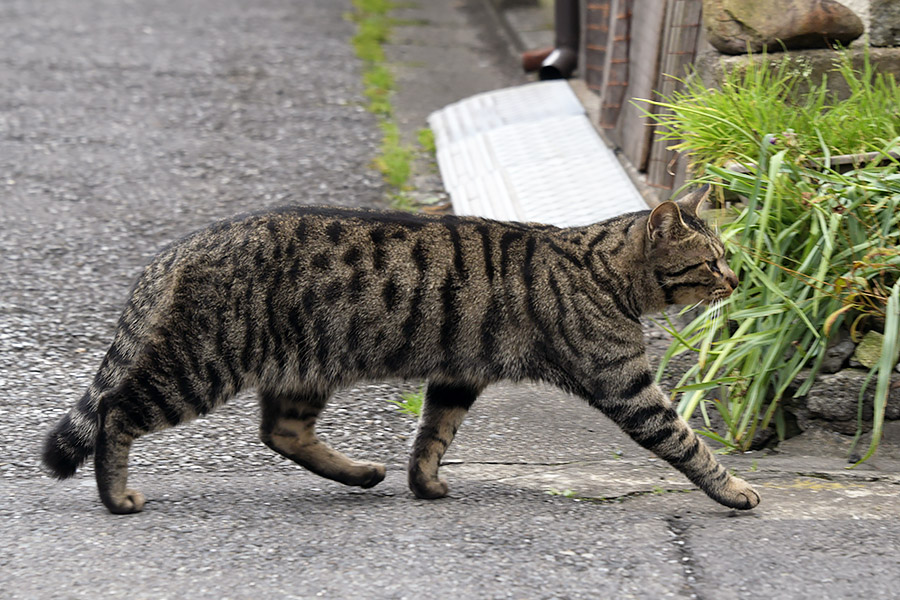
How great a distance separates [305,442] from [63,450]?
79 cm

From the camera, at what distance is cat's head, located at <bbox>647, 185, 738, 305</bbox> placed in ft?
12.3

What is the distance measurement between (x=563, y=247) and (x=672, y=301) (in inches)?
16.9

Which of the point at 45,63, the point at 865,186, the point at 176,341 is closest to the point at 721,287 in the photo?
the point at 865,186

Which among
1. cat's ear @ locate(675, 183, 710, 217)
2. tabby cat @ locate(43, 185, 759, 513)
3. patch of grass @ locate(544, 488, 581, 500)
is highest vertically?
cat's ear @ locate(675, 183, 710, 217)

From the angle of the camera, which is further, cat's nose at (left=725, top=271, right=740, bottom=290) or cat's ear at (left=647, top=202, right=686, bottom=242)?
cat's nose at (left=725, top=271, right=740, bottom=290)

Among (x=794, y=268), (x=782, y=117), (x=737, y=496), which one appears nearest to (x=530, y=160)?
(x=782, y=117)

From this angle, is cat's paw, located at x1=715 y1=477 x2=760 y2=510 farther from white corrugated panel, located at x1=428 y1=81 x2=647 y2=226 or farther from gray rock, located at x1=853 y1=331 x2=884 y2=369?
white corrugated panel, located at x1=428 y1=81 x2=647 y2=226

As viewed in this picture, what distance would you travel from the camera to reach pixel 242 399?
15.1ft

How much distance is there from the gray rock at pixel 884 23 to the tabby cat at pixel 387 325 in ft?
6.46

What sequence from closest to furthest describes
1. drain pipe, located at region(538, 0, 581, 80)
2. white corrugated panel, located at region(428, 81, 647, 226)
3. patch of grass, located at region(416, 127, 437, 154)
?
white corrugated panel, located at region(428, 81, 647, 226), patch of grass, located at region(416, 127, 437, 154), drain pipe, located at region(538, 0, 581, 80)

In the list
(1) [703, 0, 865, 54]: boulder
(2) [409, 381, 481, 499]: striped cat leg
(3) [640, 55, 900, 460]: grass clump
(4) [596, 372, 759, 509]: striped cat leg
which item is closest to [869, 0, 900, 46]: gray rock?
(1) [703, 0, 865, 54]: boulder

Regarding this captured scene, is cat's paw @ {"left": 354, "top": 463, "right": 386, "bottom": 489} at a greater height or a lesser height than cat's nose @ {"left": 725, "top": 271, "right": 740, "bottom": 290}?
lesser

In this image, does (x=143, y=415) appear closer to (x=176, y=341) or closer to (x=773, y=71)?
(x=176, y=341)

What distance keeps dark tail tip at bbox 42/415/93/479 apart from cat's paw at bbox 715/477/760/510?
6.65 ft
